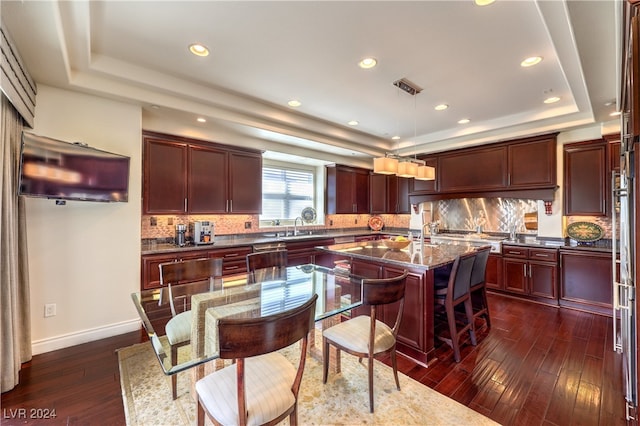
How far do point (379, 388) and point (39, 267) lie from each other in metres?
3.27

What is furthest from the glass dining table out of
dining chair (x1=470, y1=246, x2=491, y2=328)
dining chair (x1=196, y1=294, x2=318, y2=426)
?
dining chair (x1=470, y1=246, x2=491, y2=328)

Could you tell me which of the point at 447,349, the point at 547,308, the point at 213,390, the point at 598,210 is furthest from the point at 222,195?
the point at 598,210

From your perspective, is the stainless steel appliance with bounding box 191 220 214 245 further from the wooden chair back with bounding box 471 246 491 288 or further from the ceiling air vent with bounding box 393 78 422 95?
the wooden chair back with bounding box 471 246 491 288

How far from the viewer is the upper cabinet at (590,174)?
3676mm

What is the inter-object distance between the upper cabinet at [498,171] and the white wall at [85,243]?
4993 mm

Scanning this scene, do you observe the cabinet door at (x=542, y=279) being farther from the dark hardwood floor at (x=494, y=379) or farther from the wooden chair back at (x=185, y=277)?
the wooden chair back at (x=185, y=277)

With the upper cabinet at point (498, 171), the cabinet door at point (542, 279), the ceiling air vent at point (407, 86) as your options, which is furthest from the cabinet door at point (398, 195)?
the ceiling air vent at point (407, 86)

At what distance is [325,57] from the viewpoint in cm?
255

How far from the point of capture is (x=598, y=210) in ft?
12.4

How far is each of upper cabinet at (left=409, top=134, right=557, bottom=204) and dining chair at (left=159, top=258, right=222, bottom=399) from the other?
175 inches

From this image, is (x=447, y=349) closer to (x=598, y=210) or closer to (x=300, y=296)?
(x=300, y=296)

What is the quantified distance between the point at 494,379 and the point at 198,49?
12.5ft

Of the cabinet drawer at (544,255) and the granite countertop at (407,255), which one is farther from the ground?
the granite countertop at (407,255)

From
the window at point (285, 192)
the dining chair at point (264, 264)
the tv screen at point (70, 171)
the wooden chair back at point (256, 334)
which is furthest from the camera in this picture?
the window at point (285, 192)
